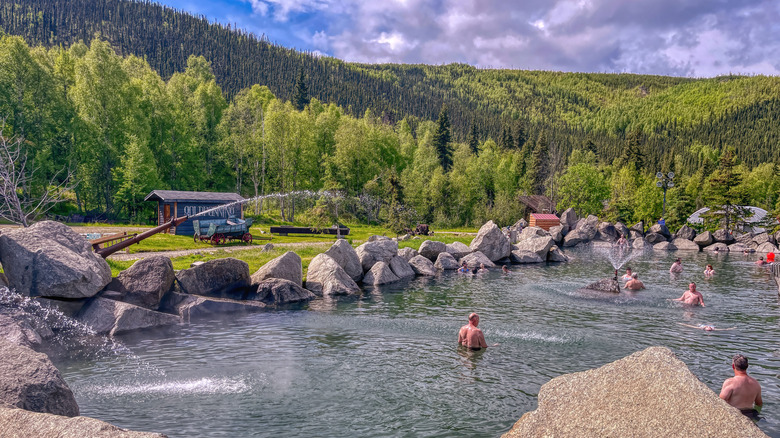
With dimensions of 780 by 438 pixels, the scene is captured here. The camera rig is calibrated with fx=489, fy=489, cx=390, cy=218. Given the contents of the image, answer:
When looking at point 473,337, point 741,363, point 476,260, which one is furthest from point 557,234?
point 741,363

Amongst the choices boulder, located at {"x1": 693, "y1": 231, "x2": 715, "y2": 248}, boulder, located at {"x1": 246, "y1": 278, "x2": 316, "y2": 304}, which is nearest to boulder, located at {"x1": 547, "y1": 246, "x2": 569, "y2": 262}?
boulder, located at {"x1": 693, "y1": 231, "x2": 715, "y2": 248}

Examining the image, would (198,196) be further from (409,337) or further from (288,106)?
(288,106)

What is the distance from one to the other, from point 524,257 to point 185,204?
109ft

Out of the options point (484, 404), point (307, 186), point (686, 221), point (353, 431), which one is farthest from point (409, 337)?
point (686, 221)

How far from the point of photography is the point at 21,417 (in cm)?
639

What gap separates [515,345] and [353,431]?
348 inches

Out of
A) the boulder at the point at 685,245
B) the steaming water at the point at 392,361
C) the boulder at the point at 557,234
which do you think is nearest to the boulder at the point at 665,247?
the boulder at the point at 685,245

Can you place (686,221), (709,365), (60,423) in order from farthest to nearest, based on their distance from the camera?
(686,221), (709,365), (60,423)

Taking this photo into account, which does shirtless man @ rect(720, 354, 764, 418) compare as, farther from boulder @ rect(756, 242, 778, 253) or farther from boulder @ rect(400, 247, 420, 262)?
boulder @ rect(756, 242, 778, 253)

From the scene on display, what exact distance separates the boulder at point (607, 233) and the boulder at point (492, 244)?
31626 mm

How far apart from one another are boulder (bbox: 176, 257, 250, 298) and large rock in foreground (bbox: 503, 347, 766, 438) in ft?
63.3

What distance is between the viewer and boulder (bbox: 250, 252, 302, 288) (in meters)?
26.6

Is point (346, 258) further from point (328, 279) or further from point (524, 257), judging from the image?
point (524, 257)

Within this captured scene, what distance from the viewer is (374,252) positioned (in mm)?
34375
